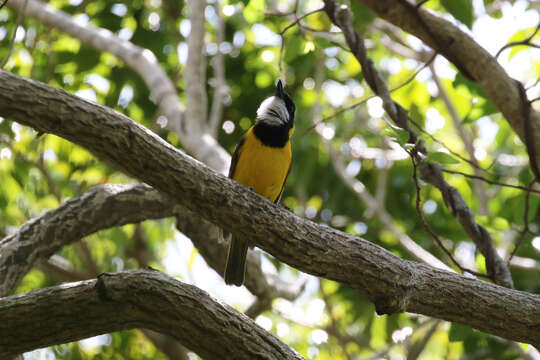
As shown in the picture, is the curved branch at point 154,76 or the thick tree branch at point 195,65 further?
the thick tree branch at point 195,65

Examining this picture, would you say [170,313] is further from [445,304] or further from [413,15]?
[413,15]

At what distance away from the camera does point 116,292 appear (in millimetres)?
3092

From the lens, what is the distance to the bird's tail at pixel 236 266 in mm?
5199

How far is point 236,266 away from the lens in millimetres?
5191

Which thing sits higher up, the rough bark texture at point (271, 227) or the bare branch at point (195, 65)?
the bare branch at point (195, 65)

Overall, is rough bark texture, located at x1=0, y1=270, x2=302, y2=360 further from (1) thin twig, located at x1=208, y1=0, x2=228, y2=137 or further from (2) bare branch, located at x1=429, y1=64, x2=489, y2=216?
(2) bare branch, located at x1=429, y1=64, x2=489, y2=216

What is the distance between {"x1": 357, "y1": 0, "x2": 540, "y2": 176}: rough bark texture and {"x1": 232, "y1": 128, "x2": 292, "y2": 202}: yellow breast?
4.78ft

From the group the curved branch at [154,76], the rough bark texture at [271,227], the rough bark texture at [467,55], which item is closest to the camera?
the rough bark texture at [271,227]

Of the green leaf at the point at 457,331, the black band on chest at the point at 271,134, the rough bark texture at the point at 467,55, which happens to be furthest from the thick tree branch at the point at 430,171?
the black band on chest at the point at 271,134

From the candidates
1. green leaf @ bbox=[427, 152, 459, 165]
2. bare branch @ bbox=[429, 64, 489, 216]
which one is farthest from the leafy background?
green leaf @ bbox=[427, 152, 459, 165]

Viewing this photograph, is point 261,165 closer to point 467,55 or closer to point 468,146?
point 467,55

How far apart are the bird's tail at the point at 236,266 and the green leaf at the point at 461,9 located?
7.82ft

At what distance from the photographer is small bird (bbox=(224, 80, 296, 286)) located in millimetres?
5223

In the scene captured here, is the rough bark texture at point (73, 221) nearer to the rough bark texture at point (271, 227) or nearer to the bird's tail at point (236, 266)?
the bird's tail at point (236, 266)
